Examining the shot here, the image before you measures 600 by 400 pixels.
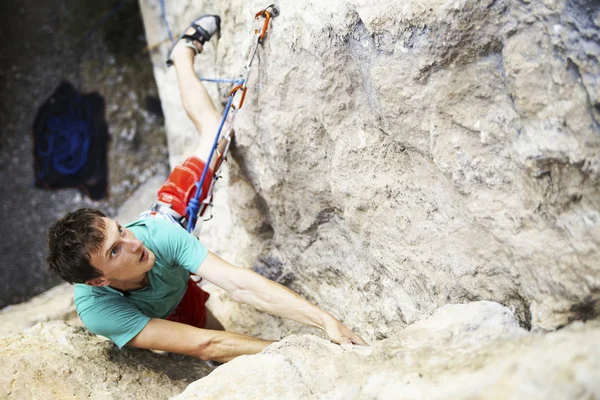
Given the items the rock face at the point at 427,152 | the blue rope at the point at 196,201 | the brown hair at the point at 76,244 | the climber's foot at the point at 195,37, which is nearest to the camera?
the rock face at the point at 427,152

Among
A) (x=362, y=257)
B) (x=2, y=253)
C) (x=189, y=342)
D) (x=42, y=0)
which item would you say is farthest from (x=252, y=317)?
(x=42, y=0)

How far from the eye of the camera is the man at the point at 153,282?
67.5 inches

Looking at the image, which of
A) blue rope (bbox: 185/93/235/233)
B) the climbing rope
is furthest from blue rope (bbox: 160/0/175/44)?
blue rope (bbox: 185/93/235/233)

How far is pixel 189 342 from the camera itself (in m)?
1.92

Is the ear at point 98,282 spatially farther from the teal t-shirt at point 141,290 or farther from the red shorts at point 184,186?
the red shorts at point 184,186

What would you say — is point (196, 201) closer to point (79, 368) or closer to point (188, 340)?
point (188, 340)

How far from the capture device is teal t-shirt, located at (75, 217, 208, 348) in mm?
1877

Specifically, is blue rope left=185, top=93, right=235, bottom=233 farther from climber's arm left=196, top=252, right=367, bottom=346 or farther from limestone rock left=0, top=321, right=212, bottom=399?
limestone rock left=0, top=321, right=212, bottom=399

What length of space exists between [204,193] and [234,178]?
283mm

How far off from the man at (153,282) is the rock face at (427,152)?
341 mm

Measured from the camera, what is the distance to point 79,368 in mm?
1856

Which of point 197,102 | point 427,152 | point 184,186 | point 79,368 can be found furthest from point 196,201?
point 427,152

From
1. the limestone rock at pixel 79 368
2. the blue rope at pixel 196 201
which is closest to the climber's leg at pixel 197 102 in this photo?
the blue rope at pixel 196 201

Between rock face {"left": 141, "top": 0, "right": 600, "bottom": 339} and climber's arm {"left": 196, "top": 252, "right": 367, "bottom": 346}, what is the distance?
0.80ft
